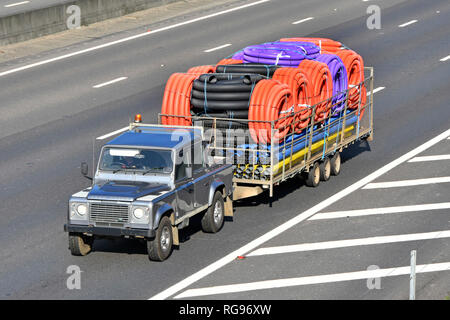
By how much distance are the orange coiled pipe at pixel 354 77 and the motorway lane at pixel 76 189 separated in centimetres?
186

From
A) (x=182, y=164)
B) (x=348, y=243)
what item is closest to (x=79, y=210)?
(x=182, y=164)

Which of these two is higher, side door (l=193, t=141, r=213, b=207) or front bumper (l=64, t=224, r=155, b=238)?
side door (l=193, t=141, r=213, b=207)

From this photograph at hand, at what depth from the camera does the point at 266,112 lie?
906 inches

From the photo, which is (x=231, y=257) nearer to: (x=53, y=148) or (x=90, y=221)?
(x=90, y=221)

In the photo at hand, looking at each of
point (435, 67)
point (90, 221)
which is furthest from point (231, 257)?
point (435, 67)

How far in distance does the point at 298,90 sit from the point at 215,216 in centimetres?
448

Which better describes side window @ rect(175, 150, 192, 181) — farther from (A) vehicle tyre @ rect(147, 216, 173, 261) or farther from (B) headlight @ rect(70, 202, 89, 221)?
(B) headlight @ rect(70, 202, 89, 221)

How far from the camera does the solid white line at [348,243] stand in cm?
2102

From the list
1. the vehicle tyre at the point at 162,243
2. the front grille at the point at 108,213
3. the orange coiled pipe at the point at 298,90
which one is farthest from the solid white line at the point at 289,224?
the orange coiled pipe at the point at 298,90

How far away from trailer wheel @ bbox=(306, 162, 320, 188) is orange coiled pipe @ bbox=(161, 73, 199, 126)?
3631mm

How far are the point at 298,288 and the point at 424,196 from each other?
7.20 metres

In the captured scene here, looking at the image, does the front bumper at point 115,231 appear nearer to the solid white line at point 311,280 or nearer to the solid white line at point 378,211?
the solid white line at point 311,280

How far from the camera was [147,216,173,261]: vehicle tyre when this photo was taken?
19.8 meters

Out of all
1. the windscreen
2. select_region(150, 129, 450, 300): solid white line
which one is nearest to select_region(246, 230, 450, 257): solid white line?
select_region(150, 129, 450, 300): solid white line
